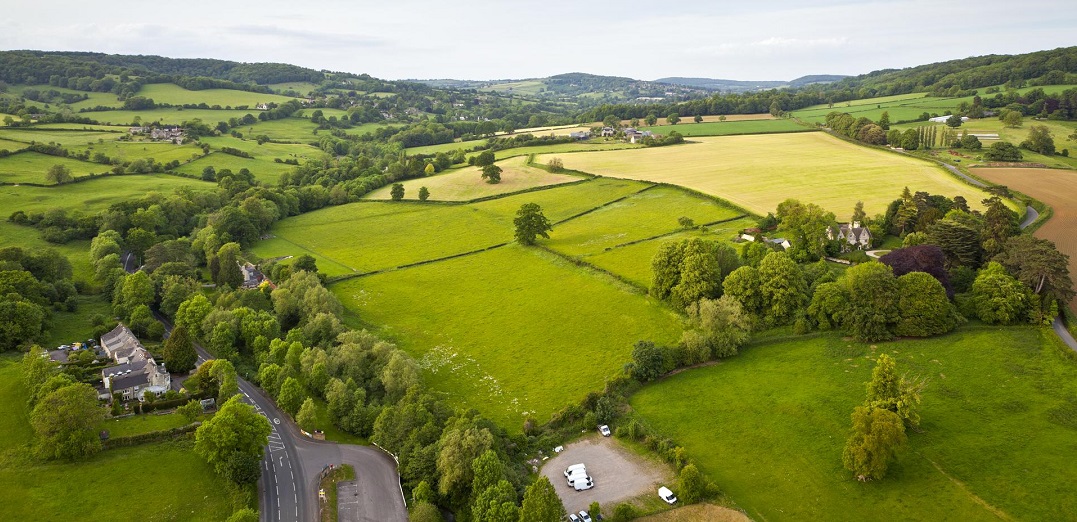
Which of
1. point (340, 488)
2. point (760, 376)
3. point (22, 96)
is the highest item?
point (22, 96)

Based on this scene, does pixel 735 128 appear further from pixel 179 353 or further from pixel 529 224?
pixel 179 353

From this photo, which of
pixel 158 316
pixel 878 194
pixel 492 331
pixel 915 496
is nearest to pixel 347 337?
pixel 492 331

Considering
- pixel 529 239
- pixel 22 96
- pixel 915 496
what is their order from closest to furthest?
pixel 915 496 < pixel 529 239 < pixel 22 96

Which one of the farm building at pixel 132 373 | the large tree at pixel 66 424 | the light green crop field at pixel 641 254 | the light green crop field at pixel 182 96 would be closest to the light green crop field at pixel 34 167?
the farm building at pixel 132 373

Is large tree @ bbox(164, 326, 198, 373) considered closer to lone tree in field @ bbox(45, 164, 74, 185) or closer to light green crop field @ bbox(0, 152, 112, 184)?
lone tree in field @ bbox(45, 164, 74, 185)

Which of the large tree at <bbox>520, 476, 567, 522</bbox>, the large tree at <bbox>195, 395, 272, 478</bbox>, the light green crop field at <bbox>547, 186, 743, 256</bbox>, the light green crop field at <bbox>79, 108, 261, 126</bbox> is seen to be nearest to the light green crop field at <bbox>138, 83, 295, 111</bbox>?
the light green crop field at <bbox>79, 108, 261, 126</bbox>

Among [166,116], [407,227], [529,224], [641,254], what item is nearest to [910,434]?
[641,254]

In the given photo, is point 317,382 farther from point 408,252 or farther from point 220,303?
point 408,252
